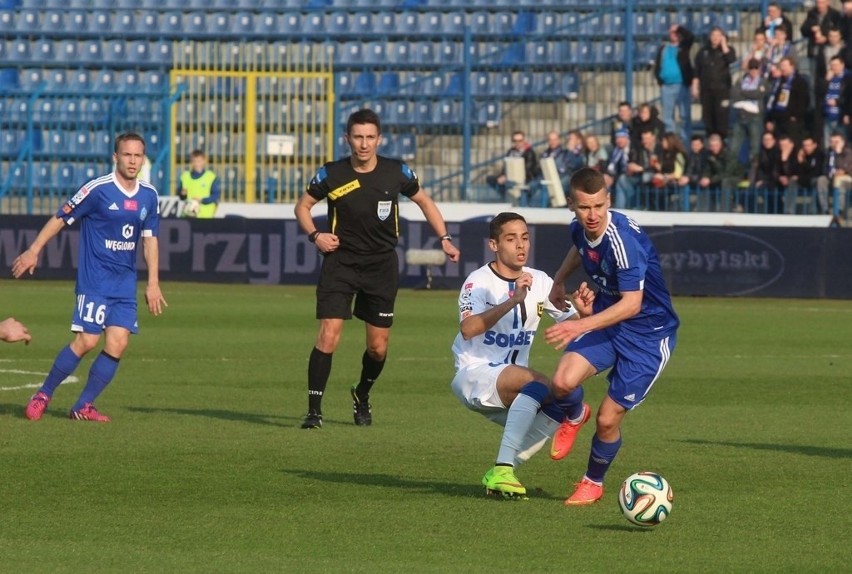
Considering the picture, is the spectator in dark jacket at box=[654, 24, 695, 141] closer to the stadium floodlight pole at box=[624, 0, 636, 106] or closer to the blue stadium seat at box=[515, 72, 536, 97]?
the stadium floodlight pole at box=[624, 0, 636, 106]

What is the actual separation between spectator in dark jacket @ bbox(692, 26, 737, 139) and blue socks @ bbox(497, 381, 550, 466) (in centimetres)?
1973

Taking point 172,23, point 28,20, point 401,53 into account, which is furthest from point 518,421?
point 28,20

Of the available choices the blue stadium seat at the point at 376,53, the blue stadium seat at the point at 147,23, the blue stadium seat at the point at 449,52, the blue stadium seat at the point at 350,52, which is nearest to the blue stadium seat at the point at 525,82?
the blue stadium seat at the point at 449,52

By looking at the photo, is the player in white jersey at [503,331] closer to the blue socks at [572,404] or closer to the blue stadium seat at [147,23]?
the blue socks at [572,404]

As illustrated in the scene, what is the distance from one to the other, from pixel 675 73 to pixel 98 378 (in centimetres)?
1858

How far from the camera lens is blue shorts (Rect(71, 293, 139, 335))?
11.1 metres

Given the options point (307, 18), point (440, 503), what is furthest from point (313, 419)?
point (307, 18)

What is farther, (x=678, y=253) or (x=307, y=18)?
(x=307, y=18)

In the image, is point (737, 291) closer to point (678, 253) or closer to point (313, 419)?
point (678, 253)

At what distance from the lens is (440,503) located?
799 centimetres

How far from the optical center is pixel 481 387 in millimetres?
8570

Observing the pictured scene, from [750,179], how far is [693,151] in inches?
42.0

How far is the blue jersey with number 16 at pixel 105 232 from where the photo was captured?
36.6ft

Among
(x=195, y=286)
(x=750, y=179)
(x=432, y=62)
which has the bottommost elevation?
(x=195, y=286)
